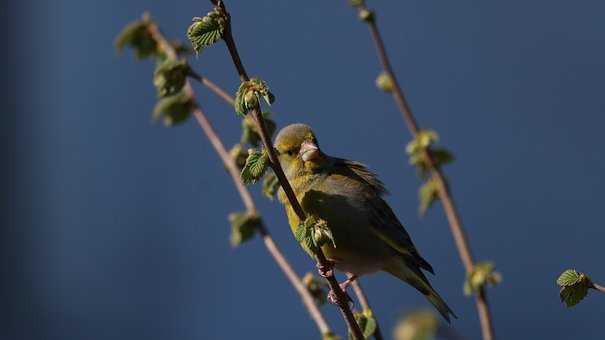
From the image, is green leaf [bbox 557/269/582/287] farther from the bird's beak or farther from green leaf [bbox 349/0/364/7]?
the bird's beak

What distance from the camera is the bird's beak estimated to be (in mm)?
3205

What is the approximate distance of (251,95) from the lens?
187cm

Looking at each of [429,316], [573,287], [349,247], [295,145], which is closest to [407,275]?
[349,247]

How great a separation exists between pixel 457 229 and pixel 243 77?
0.73 metres

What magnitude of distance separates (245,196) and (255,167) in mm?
799

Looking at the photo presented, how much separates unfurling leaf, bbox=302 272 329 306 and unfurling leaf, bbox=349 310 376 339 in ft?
0.90

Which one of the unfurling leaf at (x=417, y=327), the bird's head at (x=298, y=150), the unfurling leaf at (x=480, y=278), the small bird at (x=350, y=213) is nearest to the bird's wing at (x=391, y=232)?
the small bird at (x=350, y=213)

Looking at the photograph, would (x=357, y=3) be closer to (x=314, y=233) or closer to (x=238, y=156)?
(x=238, y=156)

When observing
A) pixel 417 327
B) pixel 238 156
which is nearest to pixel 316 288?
pixel 238 156

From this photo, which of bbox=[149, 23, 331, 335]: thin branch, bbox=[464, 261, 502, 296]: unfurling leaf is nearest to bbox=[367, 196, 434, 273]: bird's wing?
bbox=[149, 23, 331, 335]: thin branch

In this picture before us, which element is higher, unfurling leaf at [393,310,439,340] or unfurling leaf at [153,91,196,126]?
unfurling leaf at [153,91,196,126]

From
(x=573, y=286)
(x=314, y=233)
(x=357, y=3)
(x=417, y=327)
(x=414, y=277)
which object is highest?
(x=357, y=3)

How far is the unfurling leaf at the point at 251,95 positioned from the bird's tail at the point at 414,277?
1584 millimetres

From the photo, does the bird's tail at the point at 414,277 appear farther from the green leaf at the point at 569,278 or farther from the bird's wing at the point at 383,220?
the green leaf at the point at 569,278
